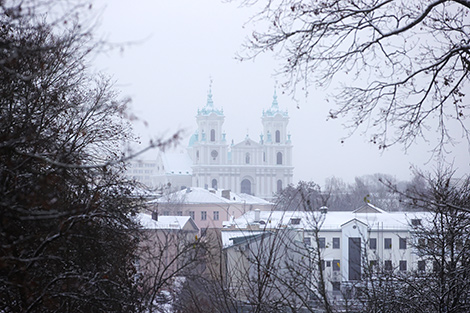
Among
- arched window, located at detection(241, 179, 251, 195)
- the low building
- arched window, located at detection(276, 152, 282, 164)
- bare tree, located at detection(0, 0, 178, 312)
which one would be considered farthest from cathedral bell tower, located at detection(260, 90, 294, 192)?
bare tree, located at detection(0, 0, 178, 312)

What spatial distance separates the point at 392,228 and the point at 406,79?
1221 inches

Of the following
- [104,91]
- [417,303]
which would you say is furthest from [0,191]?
[104,91]

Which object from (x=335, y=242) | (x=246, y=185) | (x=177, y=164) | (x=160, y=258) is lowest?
(x=335, y=242)

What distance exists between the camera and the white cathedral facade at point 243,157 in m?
103

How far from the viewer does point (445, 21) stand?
4832mm

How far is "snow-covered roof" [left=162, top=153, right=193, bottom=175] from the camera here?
364ft

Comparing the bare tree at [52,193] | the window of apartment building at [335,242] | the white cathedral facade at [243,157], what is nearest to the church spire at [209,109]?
the white cathedral facade at [243,157]

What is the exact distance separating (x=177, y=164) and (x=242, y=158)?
13465 mm

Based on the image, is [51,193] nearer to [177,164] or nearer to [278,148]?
[278,148]

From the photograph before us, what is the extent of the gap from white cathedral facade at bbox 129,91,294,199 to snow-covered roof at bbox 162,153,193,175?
5.13 metres

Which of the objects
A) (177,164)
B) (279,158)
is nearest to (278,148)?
(279,158)

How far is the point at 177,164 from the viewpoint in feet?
369

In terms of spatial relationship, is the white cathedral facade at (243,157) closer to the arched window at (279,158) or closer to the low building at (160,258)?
the arched window at (279,158)

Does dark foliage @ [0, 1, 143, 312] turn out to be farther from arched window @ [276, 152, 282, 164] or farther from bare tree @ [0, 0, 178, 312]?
arched window @ [276, 152, 282, 164]
